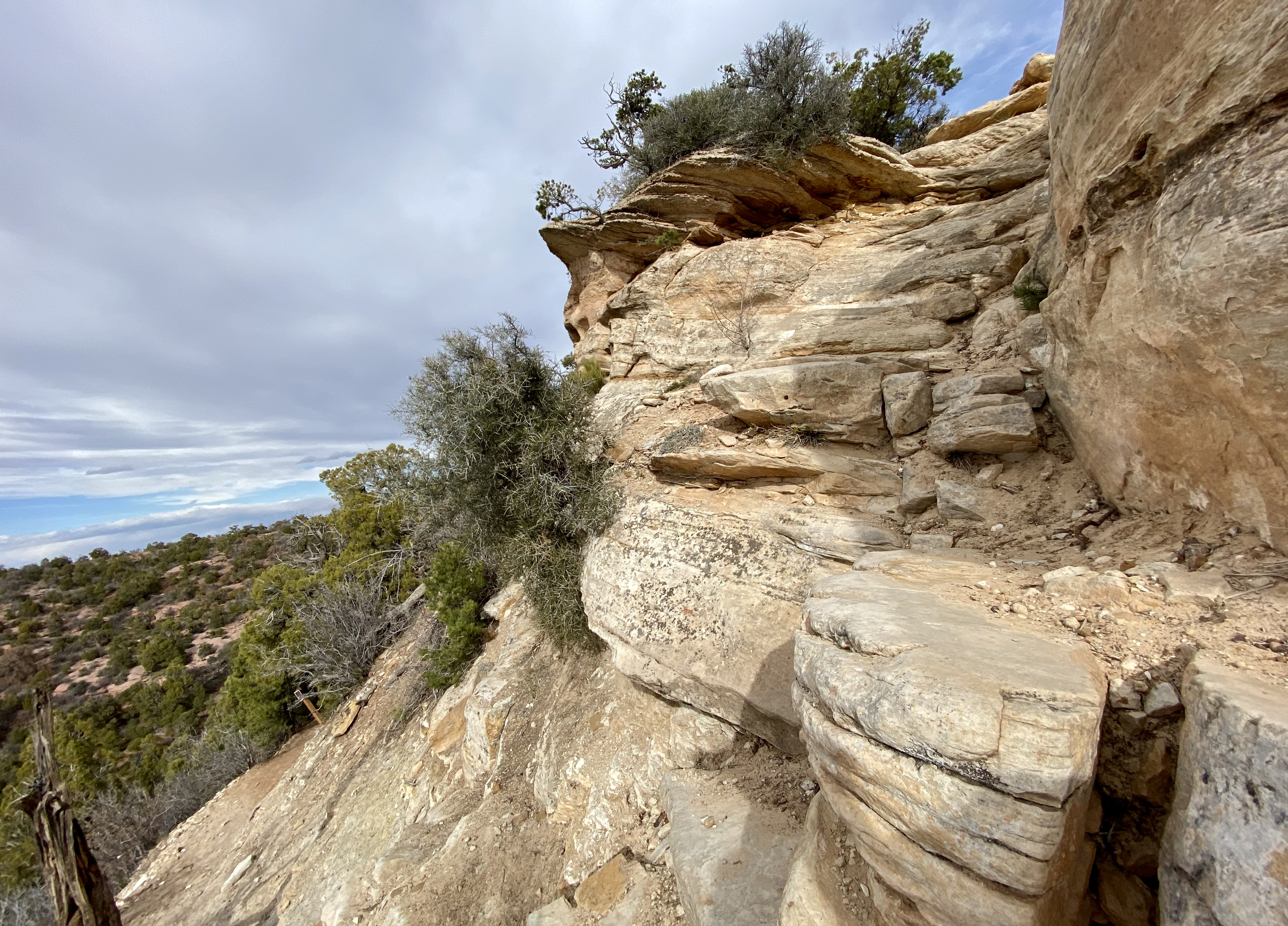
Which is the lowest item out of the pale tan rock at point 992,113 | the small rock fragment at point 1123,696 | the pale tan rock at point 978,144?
the small rock fragment at point 1123,696

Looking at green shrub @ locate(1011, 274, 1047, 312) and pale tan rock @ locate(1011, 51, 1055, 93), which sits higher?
pale tan rock @ locate(1011, 51, 1055, 93)

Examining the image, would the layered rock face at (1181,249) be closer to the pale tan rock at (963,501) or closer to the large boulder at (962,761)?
the pale tan rock at (963,501)

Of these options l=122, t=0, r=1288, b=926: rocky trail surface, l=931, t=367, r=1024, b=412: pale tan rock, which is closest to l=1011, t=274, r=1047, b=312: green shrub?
l=122, t=0, r=1288, b=926: rocky trail surface

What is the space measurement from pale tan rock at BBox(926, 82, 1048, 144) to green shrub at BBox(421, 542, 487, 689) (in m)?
14.0

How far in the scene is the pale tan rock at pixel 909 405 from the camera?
520 centimetres

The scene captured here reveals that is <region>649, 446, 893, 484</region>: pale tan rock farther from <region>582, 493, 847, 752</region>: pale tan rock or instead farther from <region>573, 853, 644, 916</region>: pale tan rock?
<region>573, 853, 644, 916</region>: pale tan rock

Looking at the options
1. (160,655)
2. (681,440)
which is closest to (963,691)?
Answer: (681,440)

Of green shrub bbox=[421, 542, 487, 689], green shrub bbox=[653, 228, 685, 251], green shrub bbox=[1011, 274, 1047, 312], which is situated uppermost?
green shrub bbox=[653, 228, 685, 251]

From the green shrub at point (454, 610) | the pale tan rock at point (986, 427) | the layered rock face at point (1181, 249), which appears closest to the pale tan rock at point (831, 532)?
the pale tan rock at point (986, 427)

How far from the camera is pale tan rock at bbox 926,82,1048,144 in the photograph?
9.39 m

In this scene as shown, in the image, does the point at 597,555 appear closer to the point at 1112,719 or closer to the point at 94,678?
the point at 1112,719

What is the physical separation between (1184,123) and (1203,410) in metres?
1.59

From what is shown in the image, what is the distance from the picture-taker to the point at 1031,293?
18.1 ft

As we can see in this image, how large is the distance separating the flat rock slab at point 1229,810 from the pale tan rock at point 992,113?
12.5 meters
